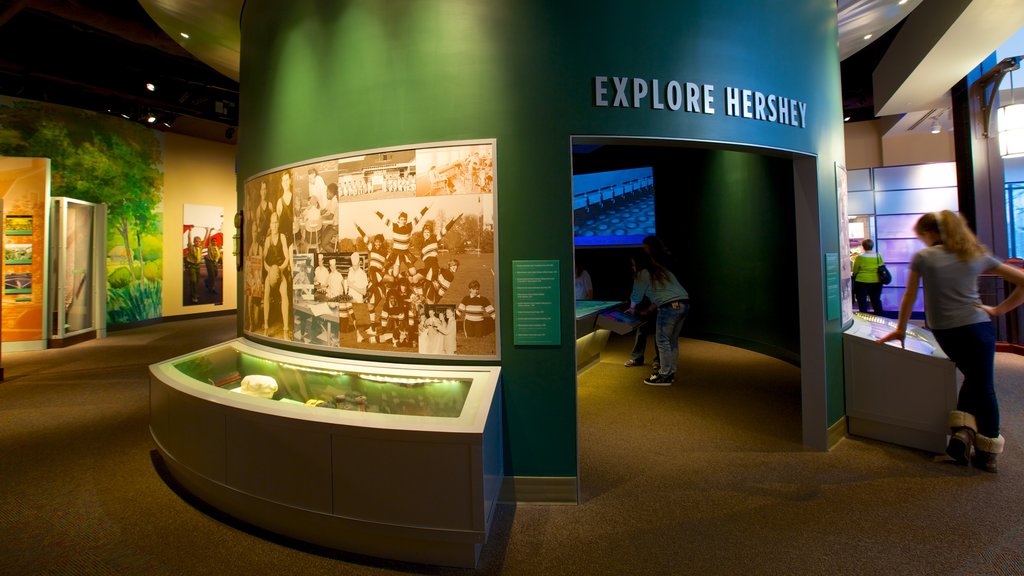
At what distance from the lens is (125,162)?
11047mm

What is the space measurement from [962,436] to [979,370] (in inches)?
18.4

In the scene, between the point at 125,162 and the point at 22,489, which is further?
the point at 125,162

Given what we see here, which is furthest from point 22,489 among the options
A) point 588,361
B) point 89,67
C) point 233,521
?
point 89,67

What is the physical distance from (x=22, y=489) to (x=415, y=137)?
3552mm

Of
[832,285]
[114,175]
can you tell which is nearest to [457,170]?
[832,285]

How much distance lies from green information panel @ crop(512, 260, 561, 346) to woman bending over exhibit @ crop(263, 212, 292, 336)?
1827 millimetres

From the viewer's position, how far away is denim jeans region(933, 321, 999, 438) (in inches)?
125

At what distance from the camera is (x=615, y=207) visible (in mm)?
9812

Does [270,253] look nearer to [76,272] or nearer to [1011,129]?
[76,272]

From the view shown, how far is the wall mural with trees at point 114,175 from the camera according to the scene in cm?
945

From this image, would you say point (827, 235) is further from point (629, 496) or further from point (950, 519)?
point (629, 496)

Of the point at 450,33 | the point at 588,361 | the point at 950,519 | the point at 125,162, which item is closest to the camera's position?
the point at 950,519

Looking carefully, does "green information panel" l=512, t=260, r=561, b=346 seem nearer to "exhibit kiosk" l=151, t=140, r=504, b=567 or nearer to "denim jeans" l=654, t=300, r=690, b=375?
"exhibit kiosk" l=151, t=140, r=504, b=567

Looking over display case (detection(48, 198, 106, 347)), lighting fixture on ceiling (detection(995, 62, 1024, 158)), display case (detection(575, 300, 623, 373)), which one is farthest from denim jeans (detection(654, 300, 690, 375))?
display case (detection(48, 198, 106, 347))
